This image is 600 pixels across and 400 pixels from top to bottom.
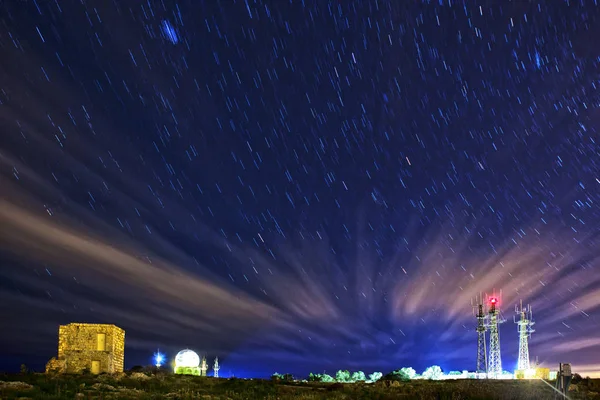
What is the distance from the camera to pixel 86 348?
46969 mm

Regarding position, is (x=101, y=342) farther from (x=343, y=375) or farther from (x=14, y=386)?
(x=343, y=375)

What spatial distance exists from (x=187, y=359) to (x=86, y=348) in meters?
40.8

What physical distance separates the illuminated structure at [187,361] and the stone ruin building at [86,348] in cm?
3613

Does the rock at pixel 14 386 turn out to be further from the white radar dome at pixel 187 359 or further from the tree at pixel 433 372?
Result: the tree at pixel 433 372

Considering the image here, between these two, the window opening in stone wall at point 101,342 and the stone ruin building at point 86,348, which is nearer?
the stone ruin building at point 86,348

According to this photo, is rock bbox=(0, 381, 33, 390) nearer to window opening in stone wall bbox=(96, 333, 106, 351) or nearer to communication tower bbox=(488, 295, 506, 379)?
window opening in stone wall bbox=(96, 333, 106, 351)

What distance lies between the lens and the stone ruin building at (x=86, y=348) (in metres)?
46.2

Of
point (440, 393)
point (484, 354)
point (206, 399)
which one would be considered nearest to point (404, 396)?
point (440, 393)

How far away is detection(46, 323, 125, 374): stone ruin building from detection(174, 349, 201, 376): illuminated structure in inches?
1422

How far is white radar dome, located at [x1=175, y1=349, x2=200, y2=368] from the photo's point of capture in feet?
278

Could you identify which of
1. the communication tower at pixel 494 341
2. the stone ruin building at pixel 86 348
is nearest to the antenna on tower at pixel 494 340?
the communication tower at pixel 494 341

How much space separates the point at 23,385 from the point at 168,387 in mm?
8666

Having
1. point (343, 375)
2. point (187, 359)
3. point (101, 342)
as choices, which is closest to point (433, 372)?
point (343, 375)

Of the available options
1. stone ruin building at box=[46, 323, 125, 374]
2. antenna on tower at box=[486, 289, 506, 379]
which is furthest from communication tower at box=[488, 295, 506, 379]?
stone ruin building at box=[46, 323, 125, 374]
